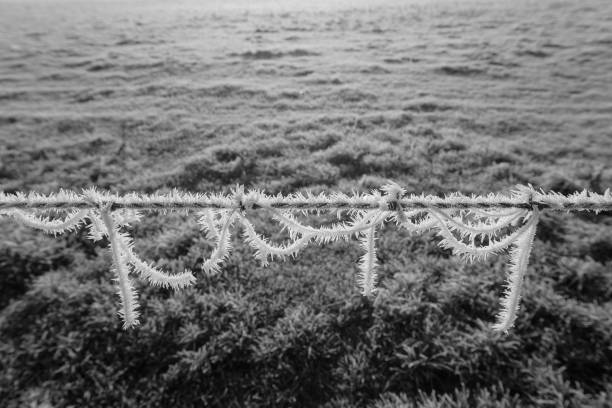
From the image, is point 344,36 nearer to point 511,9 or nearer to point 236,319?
point 511,9

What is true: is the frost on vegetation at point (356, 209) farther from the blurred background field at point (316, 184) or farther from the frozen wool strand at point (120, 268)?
the blurred background field at point (316, 184)

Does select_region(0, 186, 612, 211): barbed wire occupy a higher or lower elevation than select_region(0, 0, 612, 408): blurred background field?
higher

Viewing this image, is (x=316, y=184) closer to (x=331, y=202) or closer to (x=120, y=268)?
(x=120, y=268)

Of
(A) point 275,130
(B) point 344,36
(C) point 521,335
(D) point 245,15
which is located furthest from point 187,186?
(D) point 245,15

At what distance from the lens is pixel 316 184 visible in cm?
729

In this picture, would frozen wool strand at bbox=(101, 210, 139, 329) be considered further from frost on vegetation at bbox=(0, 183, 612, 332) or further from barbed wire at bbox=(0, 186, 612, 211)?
barbed wire at bbox=(0, 186, 612, 211)

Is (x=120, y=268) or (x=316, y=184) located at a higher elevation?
(x=120, y=268)

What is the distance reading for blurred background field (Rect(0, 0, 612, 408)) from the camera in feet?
14.1

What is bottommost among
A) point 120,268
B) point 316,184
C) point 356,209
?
point 316,184

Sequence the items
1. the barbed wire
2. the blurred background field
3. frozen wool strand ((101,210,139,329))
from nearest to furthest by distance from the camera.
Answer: the barbed wire, frozen wool strand ((101,210,139,329)), the blurred background field

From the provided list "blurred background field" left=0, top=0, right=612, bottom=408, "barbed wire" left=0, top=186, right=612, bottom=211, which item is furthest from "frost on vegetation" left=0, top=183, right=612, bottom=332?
"blurred background field" left=0, top=0, right=612, bottom=408

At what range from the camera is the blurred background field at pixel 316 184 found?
14.1 feet

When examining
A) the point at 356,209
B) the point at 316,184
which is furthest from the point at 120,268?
the point at 316,184

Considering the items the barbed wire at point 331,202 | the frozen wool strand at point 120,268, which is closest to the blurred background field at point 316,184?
the frozen wool strand at point 120,268
